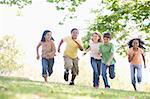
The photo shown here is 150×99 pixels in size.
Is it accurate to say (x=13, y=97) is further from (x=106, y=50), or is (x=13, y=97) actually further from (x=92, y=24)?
(x=92, y=24)

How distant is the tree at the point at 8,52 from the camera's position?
74812 mm

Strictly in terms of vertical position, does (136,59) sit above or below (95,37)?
below

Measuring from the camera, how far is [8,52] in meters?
74.6

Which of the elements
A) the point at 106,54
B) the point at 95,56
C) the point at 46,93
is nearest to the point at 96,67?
the point at 95,56

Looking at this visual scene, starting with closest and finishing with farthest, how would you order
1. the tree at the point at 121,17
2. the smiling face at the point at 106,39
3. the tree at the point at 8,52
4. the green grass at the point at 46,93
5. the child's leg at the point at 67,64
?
the green grass at the point at 46,93 → the smiling face at the point at 106,39 → the child's leg at the point at 67,64 → the tree at the point at 121,17 → the tree at the point at 8,52

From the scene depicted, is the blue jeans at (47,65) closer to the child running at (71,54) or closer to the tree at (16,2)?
the child running at (71,54)

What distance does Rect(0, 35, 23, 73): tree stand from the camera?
74812mm

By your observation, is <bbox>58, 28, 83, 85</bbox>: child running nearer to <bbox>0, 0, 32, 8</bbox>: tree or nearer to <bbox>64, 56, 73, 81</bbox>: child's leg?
<bbox>64, 56, 73, 81</bbox>: child's leg

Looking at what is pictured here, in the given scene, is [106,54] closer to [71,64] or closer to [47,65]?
[71,64]

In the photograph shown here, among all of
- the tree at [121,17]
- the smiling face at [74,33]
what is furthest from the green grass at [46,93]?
the tree at [121,17]

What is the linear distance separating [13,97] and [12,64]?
73.1 m

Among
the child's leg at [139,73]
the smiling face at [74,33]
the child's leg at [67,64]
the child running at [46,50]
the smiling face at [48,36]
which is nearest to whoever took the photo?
the smiling face at [74,33]

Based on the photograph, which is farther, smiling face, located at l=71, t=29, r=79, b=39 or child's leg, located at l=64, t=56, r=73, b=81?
child's leg, located at l=64, t=56, r=73, b=81

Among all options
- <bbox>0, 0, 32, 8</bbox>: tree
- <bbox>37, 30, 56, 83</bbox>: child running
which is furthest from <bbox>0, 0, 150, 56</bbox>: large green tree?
<bbox>37, 30, 56, 83</bbox>: child running
